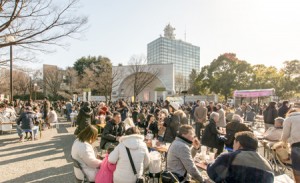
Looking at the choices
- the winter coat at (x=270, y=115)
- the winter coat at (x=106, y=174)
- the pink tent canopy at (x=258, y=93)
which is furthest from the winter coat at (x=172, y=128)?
the pink tent canopy at (x=258, y=93)

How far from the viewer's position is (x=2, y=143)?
31.1 ft

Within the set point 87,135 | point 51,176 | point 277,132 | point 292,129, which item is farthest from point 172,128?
point 51,176

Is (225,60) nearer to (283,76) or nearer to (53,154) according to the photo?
(283,76)

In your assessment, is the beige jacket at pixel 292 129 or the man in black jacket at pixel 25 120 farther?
the man in black jacket at pixel 25 120

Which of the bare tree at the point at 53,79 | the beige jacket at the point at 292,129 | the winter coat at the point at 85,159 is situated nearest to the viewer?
the winter coat at the point at 85,159

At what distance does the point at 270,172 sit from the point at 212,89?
3444cm

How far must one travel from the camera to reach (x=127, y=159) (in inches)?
130

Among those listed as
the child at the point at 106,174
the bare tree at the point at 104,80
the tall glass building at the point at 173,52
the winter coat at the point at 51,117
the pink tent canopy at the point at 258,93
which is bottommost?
the winter coat at the point at 51,117

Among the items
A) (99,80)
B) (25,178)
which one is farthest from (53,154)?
(99,80)

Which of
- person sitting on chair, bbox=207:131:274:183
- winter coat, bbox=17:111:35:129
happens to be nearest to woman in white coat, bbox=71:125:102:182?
person sitting on chair, bbox=207:131:274:183

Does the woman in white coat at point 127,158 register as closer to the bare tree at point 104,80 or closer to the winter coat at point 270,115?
the winter coat at point 270,115

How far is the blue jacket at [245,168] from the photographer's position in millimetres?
2406

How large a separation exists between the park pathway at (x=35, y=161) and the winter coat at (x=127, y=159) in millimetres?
2561

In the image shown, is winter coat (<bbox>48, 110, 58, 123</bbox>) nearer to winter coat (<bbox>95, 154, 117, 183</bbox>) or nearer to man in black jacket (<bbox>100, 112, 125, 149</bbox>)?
man in black jacket (<bbox>100, 112, 125, 149</bbox>)
